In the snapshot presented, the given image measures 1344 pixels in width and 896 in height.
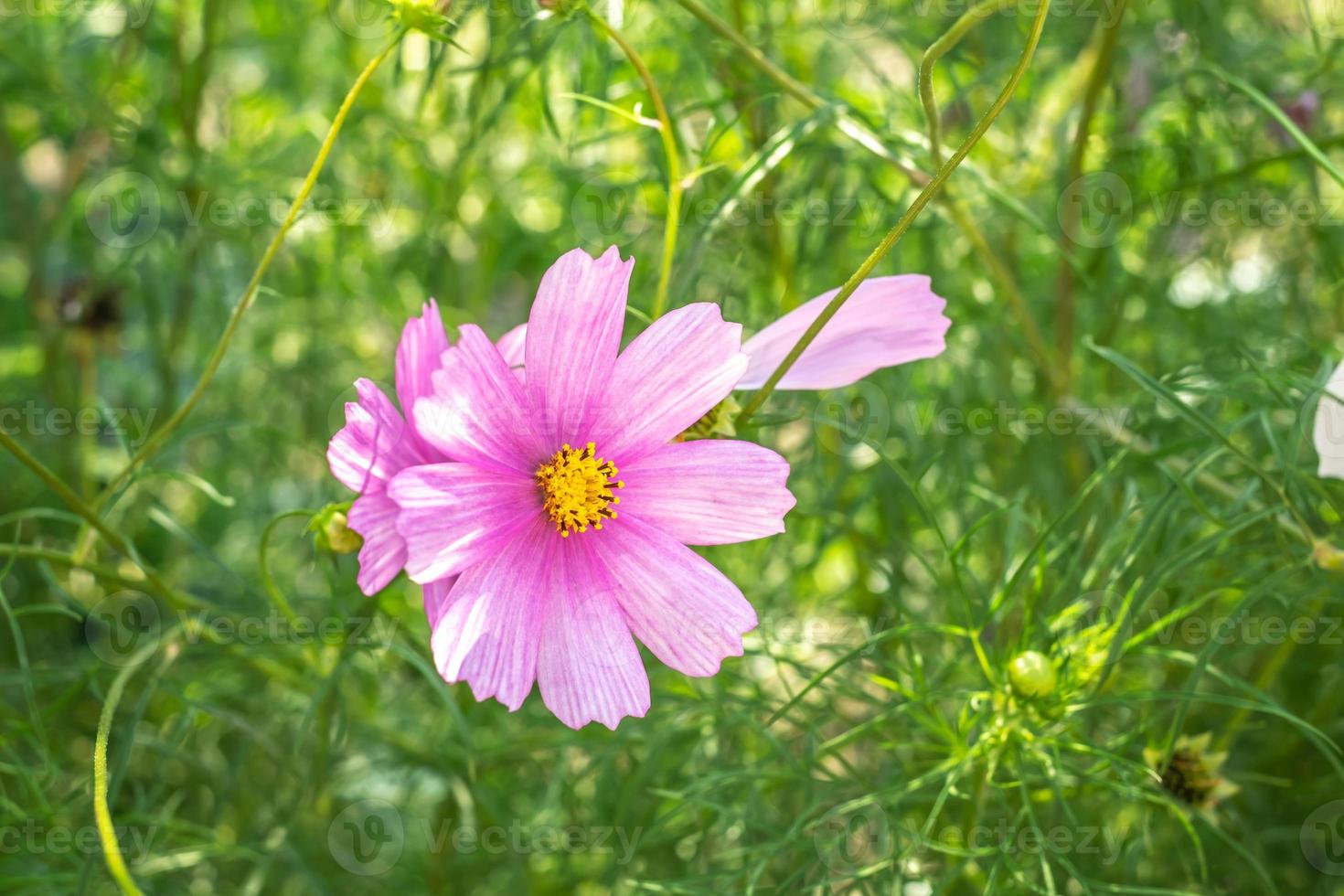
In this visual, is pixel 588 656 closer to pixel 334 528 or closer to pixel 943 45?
pixel 334 528

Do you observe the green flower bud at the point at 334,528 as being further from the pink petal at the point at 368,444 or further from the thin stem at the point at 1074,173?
the thin stem at the point at 1074,173

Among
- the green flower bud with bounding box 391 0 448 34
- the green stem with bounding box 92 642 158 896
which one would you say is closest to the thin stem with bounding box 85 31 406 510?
the green flower bud with bounding box 391 0 448 34

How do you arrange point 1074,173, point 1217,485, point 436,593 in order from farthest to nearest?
1. point 1074,173
2. point 1217,485
3. point 436,593

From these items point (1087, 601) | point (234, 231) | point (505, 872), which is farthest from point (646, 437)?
point (234, 231)

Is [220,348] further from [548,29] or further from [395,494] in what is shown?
[548,29]

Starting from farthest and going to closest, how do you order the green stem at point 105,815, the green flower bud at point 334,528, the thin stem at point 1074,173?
the thin stem at point 1074,173, the green flower bud at point 334,528, the green stem at point 105,815

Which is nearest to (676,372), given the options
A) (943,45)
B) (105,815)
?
(943,45)

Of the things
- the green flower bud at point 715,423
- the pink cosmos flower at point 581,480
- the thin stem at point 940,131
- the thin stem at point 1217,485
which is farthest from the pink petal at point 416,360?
the thin stem at point 1217,485
